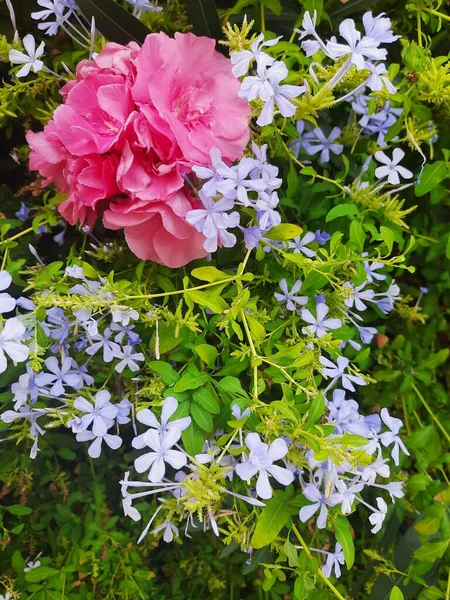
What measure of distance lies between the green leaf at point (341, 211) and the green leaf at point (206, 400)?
23 cm

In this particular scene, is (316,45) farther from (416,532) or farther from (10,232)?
(416,532)

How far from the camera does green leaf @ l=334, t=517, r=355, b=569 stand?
0.47 metres

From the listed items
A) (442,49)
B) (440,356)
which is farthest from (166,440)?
(442,49)

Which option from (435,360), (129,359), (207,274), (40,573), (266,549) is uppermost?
(207,274)

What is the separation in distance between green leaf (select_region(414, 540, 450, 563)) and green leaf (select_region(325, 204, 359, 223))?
40cm

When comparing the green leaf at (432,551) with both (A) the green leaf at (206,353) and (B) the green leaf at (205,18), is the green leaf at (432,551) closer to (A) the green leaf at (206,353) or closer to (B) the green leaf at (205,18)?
(A) the green leaf at (206,353)

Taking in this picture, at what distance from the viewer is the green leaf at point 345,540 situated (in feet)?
1.53

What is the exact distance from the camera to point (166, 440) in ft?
1.36

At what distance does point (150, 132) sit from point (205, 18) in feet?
0.66

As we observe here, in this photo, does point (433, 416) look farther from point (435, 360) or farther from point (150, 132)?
point (150, 132)

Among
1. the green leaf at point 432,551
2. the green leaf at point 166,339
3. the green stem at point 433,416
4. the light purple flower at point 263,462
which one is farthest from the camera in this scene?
the green stem at point 433,416

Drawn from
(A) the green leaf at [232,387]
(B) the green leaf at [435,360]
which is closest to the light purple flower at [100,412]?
(A) the green leaf at [232,387]

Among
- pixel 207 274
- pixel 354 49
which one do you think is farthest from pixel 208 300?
pixel 354 49

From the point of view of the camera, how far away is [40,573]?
2.17 ft
